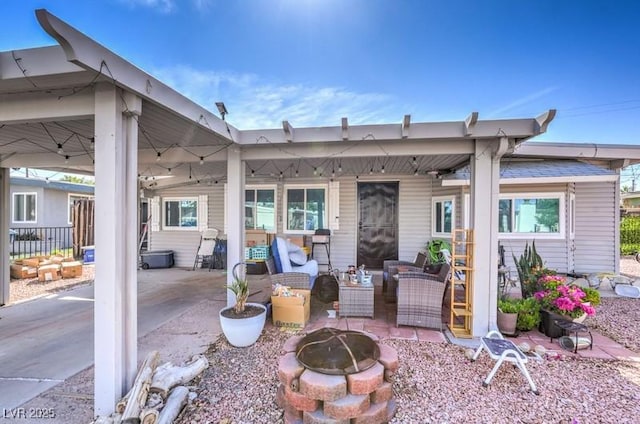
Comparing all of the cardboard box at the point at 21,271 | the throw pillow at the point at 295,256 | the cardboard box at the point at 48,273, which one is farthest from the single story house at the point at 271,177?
the cardboard box at the point at 21,271

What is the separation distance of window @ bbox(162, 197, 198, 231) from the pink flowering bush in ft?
25.5

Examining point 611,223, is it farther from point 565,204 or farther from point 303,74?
point 303,74

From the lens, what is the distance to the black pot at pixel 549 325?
3.40m

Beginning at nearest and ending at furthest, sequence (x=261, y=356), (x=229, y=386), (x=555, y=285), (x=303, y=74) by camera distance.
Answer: (x=229, y=386)
(x=261, y=356)
(x=555, y=285)
(x=303, y=74)

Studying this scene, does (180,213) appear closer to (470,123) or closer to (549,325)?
(470,123)

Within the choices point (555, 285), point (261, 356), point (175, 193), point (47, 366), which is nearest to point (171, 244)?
point (175, 193)

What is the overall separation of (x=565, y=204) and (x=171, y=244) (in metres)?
9.74

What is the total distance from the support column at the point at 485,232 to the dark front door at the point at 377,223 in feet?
11.1

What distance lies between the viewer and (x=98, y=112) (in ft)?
6.84

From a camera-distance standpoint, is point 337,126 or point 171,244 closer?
point 337,126

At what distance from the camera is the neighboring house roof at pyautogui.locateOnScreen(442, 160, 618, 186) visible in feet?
17.3

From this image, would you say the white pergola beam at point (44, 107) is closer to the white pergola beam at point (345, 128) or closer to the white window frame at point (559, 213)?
the white pergola beam at point (345, 128)

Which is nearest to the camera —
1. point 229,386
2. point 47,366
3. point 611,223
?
point 229,386

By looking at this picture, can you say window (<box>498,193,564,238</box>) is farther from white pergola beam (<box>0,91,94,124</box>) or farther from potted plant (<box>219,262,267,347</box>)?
white pergola beam (<box>0,91,94,124</box>)
